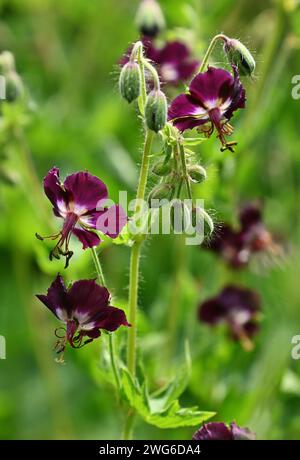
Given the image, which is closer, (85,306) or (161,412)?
(85,306)

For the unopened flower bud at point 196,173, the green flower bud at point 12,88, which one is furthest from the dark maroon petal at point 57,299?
the green flower bud at point 12,88

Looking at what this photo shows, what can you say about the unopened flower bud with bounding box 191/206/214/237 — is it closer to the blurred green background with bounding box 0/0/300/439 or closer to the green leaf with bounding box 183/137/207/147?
the green leaf with bounding box 183/137/207/147

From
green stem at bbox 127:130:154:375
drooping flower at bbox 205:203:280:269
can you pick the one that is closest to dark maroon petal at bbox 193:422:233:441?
green stem at bbox 127:130:154:375

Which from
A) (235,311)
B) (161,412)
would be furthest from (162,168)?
(235,311)

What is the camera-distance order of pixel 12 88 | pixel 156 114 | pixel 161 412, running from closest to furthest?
pixel 156 114, pixel 161 412, pixel 12 88

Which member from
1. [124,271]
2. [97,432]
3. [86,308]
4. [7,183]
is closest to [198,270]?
[124,271]

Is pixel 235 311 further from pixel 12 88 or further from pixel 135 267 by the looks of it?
pixel 12 88
